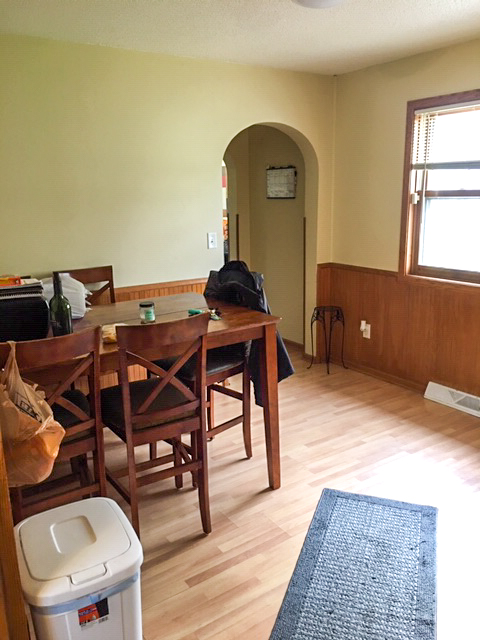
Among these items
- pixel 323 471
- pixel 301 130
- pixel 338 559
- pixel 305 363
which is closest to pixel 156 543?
pixel 338 559

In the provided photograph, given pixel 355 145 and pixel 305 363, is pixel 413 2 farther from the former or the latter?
pixel 305 363

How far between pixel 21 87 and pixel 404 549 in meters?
3.20

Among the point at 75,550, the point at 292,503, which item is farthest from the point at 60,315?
the point at 292,503

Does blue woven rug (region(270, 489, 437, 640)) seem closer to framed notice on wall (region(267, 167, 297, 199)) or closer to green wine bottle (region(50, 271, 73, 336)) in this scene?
green wine bottle (region(50, 271, 73, 336))

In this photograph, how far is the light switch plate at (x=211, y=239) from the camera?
395 centimetres

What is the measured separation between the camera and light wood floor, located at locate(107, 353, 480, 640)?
193 centimetres

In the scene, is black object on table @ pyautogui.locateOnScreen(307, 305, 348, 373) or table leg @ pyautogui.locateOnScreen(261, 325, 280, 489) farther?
black object on table @ pyautogui.locateOnScreen(307, 305, 348, 373)

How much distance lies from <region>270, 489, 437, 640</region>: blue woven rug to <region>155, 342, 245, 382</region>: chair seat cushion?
82 cm

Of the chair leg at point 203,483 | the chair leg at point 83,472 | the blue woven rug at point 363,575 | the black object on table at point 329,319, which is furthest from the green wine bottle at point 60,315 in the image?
the black object on table at point 329,319

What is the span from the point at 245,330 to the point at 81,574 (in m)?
1.28

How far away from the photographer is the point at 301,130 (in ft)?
13.7

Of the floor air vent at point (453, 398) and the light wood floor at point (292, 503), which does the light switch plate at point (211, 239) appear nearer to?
the light wood floor at point (292, 503)

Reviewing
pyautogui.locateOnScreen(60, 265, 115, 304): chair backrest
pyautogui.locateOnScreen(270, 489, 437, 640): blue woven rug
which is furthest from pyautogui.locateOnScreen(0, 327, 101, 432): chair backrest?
pyautogui.locateOnScreen(60, 265, 115, 304): chair backrest

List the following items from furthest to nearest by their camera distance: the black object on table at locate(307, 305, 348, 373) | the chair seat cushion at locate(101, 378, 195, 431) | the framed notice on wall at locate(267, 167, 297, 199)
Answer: the framed notice on wall at locate(267, 167, 297, 199) < the black object on table at locate(307, 305, 348, 373) < the chair seat cushion at locate(101, 378, 195, 431)
